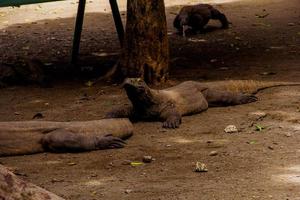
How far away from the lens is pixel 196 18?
11.4 meters

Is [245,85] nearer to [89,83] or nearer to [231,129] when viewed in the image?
[231,129]

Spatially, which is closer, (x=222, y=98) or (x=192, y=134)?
(x=192, y=134)

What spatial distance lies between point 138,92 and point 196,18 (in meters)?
5.36

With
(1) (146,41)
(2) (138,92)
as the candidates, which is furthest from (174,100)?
(1) (146,41)

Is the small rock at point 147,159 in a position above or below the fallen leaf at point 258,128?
above

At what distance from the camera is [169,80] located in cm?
794

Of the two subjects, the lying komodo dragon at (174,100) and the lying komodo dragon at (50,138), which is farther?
the lying komodo dragon at (174,100)

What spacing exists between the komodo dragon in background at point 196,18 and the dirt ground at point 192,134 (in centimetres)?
26

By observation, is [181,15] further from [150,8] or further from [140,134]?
[140,134]

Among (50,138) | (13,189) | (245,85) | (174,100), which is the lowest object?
(245,85)

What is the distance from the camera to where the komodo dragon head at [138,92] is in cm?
620

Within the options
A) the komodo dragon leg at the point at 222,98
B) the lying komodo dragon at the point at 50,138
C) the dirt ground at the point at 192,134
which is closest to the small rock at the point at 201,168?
the dirt ground at the point at 192,134

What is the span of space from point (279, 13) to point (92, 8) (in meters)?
4.28

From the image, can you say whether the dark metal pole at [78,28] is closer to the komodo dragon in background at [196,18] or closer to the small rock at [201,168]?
the komodo dragon in background at [196,18]
